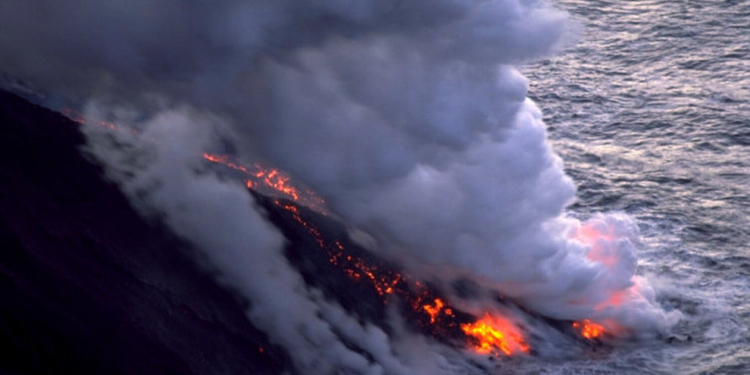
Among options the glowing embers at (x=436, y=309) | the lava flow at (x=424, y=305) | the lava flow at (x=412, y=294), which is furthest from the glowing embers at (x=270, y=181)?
the glowing embers at (x=436, y=309)

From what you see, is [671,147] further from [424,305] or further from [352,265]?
[352,265]

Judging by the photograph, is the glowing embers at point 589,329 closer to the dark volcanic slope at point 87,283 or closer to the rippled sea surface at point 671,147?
the rippled sea surface at point 671,147

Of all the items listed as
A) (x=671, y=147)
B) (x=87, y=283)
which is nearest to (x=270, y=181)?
(x=87, y=283)

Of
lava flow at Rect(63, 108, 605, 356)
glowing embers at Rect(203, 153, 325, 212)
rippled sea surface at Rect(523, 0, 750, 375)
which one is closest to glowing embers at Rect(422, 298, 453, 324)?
lava flow at Rect(63, 108, 605, 356)

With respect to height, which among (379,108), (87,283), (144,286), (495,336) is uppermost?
(379,108)

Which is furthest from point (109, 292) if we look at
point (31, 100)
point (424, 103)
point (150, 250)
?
point (424, 103)


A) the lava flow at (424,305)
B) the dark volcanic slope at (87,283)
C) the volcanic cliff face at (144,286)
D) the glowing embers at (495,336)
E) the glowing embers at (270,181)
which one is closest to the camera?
the dark volcanic slope at (87,283)

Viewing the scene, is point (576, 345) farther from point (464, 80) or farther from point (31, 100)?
point (31, 100)
